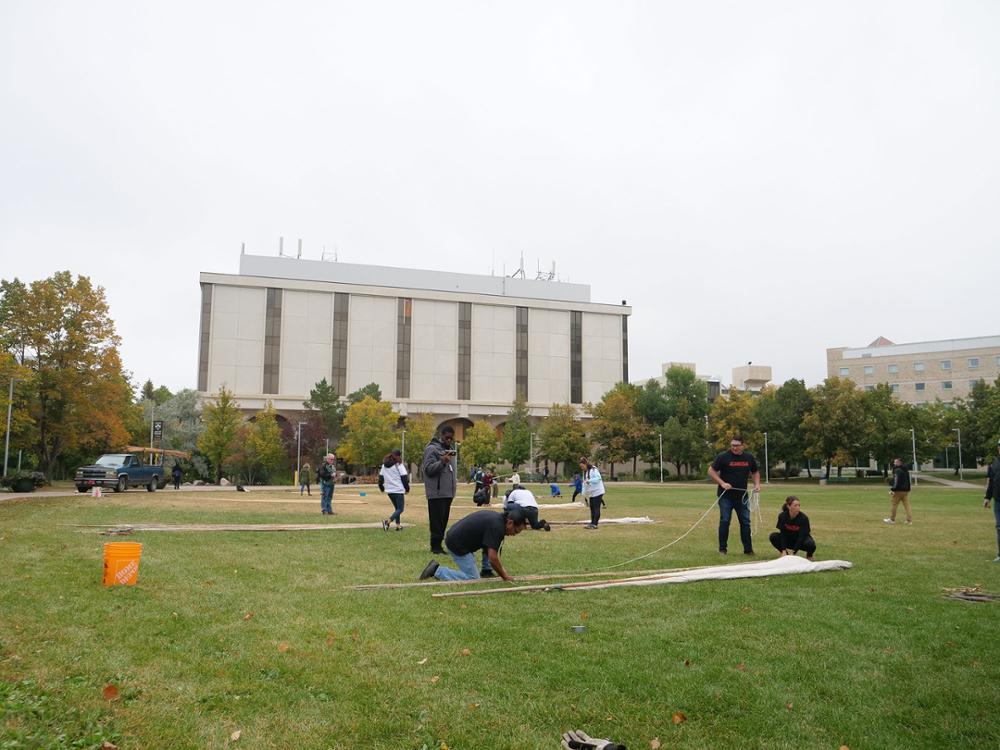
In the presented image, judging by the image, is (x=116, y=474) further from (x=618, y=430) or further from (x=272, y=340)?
(x=618, y=430)

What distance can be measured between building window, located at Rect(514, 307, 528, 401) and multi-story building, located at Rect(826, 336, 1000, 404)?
172ft

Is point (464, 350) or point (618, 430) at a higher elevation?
point (464, 350)

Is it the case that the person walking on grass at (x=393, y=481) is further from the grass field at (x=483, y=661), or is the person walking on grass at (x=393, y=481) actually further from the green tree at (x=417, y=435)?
the green tree at (x=417, y=435)

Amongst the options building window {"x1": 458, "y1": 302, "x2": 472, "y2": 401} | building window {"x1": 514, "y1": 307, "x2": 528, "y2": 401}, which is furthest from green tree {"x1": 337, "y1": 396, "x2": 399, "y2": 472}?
building window {"x1": 514, "y1": 307, "x2": 528, "y2": 401}

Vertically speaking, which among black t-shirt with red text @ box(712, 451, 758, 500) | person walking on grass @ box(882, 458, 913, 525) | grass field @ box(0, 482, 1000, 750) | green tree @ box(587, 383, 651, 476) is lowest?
grass field @ box(0, 482, 1000, 750)

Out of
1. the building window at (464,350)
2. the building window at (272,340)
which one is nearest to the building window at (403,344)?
the building window at (464,350)

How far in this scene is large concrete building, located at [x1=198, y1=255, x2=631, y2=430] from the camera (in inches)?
3349

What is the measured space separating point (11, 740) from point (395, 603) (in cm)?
423

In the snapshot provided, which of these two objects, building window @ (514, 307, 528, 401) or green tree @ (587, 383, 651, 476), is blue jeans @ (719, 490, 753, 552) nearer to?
green tree @ (587, 383, 651, 476)

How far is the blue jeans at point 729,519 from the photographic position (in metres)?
12.8

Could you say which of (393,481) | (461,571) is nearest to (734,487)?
(461,571)

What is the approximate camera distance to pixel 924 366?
10994cm

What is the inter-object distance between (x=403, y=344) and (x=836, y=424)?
48870 mm

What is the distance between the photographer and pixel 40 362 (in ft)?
148
